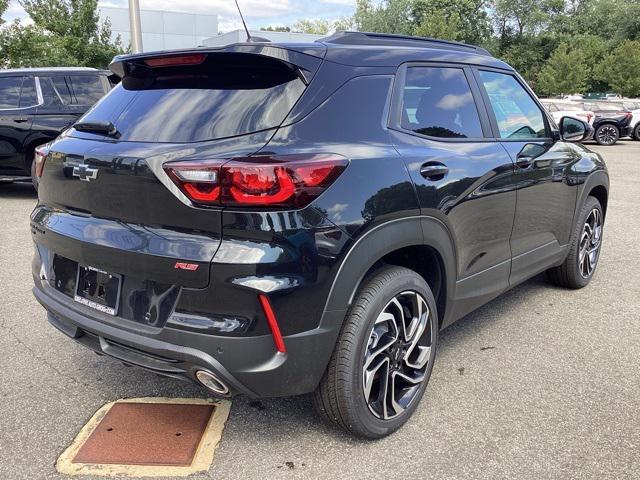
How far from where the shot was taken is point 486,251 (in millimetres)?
3207

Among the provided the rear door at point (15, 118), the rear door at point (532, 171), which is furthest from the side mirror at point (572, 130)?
the rear door at point (15, 118)

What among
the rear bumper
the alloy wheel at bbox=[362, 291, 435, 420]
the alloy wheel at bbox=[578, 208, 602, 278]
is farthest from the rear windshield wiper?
the alloy wheel at bbox=[578, 208, 602, 278]

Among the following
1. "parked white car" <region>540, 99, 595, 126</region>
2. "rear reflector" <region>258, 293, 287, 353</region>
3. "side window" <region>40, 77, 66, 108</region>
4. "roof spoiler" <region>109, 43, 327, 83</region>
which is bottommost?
"parked white car" <region>540, 99, 595, 126</region>

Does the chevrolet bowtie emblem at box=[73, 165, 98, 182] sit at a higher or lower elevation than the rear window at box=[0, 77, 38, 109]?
higher

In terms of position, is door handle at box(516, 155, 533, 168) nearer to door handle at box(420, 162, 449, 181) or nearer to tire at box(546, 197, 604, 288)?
door handle at box(420, 162, 449, 181)

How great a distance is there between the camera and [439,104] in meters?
3.01

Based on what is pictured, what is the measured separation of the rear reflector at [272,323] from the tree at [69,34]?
18395mm

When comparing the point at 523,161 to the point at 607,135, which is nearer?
the point at 523,161

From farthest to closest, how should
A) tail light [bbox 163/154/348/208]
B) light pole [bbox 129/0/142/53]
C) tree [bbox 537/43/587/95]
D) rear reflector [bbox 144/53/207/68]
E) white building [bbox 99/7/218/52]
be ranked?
white building [bbox 99/7/218/52] < tree [bbox 537/43/587/95] < light pole [bbox 129/0/142/53] < rear reflector [bbox 144/53/207/68] < tail light [bbox 163/154/348/208]

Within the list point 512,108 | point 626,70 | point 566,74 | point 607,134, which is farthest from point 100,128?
point 566,74

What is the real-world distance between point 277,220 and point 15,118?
7.77 meters

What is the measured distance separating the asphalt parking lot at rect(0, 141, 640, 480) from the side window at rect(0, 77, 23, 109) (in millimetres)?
5158

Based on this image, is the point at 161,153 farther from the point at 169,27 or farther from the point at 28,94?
the point at 169,27

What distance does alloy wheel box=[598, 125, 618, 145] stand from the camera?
20094 millimetres
